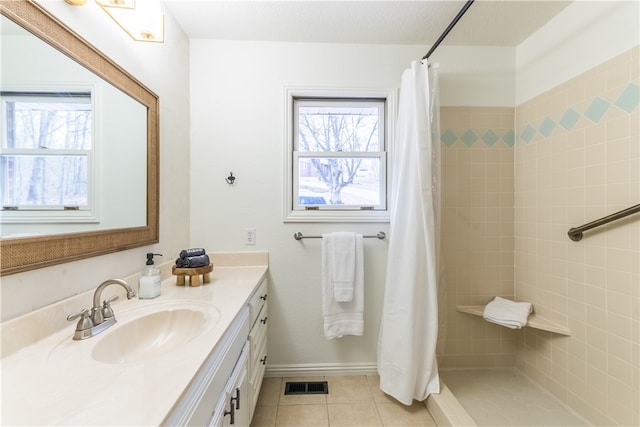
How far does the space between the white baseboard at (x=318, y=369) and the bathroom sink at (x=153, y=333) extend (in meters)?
1.01

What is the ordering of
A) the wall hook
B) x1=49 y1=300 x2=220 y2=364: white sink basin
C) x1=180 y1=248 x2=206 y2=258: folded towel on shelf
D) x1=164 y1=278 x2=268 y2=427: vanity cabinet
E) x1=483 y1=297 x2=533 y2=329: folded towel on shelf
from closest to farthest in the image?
x1=164 y1=278 x2=268 y2=427: vanity cabinet, x1=49 y1=300 x2=220 y2=364: white sink basin, x1=180 y1=248 x2=206 y2=258: folded towel on shelf, x1=483 y1=297 x2=533 y2=329: folded towel on shelf, the wall hook

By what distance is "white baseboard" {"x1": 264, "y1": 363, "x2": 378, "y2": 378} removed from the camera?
5.71ft

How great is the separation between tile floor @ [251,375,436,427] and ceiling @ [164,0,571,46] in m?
2.34

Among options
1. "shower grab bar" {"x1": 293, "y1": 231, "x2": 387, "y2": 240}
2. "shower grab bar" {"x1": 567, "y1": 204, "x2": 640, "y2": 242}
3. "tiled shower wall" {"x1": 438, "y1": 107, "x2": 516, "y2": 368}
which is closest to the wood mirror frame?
"shower grab bar" {"x1": 293, "y1": 231, "x2": 387, "y2": 240}

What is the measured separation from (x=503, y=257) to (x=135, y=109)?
2.44 m

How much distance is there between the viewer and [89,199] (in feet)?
3.01

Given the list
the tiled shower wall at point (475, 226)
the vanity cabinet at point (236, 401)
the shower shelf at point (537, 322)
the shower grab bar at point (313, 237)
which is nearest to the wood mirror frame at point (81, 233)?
the vanity cabinet at point (236, 401)

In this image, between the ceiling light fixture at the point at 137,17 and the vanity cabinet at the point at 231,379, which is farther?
the ceiling light fixture at the point at 137,17

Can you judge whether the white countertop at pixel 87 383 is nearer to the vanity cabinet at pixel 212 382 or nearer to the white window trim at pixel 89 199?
the vanity cabinet at pixel 212 382

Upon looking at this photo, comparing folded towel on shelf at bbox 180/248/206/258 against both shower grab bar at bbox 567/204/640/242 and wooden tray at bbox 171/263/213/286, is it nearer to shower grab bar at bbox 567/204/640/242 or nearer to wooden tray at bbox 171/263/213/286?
wooden tray at bbox 171/263/213/286

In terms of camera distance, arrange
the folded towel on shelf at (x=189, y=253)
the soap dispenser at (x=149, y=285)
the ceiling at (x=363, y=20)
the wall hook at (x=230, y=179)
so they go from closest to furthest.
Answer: the soap dispenser at (x=149, y=285) → the folded towel on shelf at (x=189, y=253) → the ceiling at (x=363, y=20) → the wall hook at (x=230, y=179)

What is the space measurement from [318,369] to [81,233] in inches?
62.3

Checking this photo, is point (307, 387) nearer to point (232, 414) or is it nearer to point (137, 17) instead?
point (232, 414)

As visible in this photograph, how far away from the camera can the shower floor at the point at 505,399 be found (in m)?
1.38
